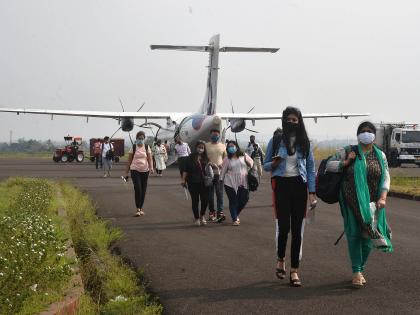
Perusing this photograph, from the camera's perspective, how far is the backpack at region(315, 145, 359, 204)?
646 cm

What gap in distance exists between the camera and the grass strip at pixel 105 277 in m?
5.27

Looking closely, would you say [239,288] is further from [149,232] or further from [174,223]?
[174,223]

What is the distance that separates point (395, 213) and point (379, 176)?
6947 mm

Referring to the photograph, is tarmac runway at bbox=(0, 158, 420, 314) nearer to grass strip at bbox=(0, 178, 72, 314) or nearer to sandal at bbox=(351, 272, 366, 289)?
sandal at bbox=(351, 272, 366, 289)

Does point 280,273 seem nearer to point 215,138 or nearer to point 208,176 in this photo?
point 208,176

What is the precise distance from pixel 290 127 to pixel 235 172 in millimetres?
4450

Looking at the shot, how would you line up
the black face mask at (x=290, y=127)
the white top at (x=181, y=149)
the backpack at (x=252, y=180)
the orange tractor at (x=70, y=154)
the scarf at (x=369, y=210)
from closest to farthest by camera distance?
the scarf at (x=369, y=210) < the black face mask at (x=290, y=127) < the backpack at (x=252, y=180) < the white top at (x=181, y=149) < the orange tractor at (x=70, y=154)

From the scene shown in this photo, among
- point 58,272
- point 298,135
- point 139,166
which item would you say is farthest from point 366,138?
point 139,166

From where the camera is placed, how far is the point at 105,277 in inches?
253

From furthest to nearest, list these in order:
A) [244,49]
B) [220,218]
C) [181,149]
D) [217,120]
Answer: [244,49] → [217,120] → [181,149] → [220,218]

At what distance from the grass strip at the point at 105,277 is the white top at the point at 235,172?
2.38 metres

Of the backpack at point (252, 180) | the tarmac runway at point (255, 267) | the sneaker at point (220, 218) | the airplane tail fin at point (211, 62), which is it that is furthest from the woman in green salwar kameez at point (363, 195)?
the airplane tail fin at point (211, 62)

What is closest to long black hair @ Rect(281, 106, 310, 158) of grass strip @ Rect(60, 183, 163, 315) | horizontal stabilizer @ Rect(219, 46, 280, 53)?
grass strip @ Rect(60, 183, 163, 315)

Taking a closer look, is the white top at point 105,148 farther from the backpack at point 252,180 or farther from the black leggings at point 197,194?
the backpack at point 252,180
